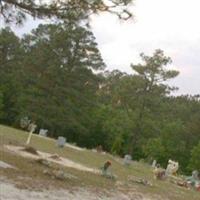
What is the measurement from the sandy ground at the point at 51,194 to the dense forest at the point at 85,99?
114 feet

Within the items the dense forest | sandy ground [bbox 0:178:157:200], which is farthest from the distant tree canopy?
the dense forest

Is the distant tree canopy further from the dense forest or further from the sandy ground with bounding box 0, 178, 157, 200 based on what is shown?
the dense forest

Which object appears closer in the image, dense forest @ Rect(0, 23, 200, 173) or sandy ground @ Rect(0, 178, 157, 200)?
sandy ground @ Rect(0, 178, 157, 200)

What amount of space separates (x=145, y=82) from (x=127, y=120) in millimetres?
6133

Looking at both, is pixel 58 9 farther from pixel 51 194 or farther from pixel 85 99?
pixel 85 99

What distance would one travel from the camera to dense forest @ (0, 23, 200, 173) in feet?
170

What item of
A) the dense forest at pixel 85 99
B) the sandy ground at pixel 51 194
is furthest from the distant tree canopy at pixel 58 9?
the dense forest at pixel 85 99

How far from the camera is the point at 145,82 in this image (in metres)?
50.9

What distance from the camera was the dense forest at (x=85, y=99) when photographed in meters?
51.9

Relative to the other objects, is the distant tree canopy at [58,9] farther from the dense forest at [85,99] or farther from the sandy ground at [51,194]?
the dense forest at [85,99]

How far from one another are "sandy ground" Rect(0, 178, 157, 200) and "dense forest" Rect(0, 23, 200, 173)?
34718 mm

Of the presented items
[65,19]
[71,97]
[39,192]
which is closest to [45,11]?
[65,19]

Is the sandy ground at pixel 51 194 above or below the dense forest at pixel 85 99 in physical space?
below

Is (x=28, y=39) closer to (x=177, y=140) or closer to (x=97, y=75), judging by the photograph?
(x=97, y=75)
